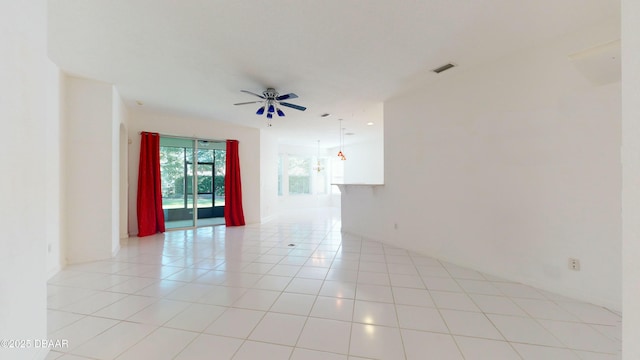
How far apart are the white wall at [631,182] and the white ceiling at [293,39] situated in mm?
1821

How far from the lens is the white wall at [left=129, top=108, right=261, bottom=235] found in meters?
5.42

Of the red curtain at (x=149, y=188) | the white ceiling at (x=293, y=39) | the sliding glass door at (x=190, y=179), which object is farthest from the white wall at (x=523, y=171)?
the red curtain at (x=149, y=188)

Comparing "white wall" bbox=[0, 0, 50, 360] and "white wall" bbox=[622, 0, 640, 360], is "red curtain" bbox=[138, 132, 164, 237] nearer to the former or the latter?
"white wall" bbox=[0, 0, 50, 360]

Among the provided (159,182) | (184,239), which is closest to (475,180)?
(184,239)

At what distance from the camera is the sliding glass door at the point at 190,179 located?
5973 millimetres

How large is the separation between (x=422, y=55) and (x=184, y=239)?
5558 mm

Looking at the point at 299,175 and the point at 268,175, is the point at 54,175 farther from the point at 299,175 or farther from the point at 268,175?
the point at 299,175

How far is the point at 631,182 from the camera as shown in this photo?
2.09 ft

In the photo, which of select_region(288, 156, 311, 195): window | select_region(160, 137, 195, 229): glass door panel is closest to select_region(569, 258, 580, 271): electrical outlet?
select_region(160, 137, 195, 229): glass door panel

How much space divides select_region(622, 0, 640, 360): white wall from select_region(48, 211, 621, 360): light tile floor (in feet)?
4.31

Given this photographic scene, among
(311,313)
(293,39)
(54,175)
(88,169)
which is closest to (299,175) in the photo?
(88,169)

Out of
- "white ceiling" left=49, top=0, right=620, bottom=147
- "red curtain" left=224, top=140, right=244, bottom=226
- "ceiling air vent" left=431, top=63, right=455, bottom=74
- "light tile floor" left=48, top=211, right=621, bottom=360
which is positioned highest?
"white ceiling" left=49, top=0, right=620, bottom=147

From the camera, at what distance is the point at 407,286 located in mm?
2764

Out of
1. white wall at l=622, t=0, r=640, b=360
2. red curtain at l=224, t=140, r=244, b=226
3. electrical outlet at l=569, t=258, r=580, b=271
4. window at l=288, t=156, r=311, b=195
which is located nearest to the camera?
white wall at l=622, t=0, r=640, b=360
